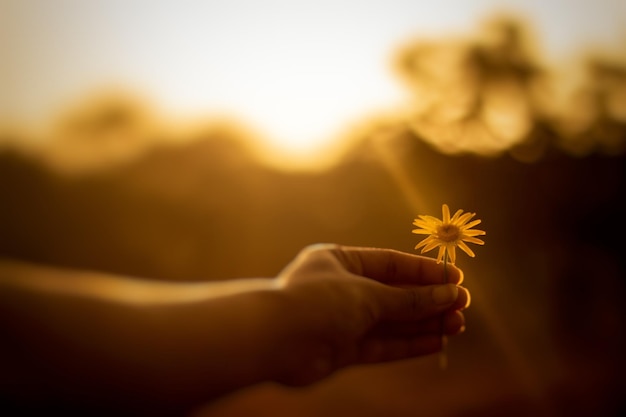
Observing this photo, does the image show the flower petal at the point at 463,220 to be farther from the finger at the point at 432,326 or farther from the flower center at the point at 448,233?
the finger at the point at 432,326

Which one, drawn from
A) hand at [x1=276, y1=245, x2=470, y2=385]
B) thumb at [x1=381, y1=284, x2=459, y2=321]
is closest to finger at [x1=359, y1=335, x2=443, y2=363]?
hand at [x1=276, y1=245, x2=470, y2=385]

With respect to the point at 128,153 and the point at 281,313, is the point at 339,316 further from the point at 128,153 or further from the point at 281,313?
the point at 128,153

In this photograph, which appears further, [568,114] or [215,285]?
[568,114]

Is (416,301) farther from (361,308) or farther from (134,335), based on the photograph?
(134,335)

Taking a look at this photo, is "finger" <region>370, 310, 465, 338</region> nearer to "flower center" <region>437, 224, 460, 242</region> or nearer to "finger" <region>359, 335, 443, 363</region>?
"finger" <region>359, 335, 443, 363</region>

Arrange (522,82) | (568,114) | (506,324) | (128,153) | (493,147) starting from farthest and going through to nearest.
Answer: (506,324) < (128,153) < (522,82) < (568,114) < (493,147)

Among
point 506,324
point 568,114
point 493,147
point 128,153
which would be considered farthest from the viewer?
point 506,324

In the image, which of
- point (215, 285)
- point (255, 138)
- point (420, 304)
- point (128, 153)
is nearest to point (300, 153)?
point (255, 138)
